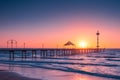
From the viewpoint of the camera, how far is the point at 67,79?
18141mm

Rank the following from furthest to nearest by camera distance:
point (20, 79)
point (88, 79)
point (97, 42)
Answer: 1. point (97, 42)
2. point (88, 79)
3. point (20, 79)

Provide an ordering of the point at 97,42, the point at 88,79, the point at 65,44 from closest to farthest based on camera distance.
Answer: the point at 88,79 → the point at 65,44 → the point at 97,42

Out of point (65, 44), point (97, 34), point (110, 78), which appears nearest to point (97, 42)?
point (97, 34)

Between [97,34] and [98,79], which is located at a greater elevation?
[97,34]

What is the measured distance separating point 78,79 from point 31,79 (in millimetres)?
→ 3665

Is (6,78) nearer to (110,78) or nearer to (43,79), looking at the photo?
(43,79)

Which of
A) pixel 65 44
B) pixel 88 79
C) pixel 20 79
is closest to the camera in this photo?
pixel 20 79

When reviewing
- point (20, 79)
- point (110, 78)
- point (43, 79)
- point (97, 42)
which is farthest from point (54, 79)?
point (97, 42)

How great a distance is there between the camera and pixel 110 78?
64.1ft

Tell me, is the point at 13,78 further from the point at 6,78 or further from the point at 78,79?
the point at 78,79

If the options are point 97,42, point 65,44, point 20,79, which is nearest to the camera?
point 20,79

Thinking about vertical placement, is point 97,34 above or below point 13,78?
above

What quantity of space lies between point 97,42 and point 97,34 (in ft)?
19.3

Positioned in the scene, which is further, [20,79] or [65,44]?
[65,44]
